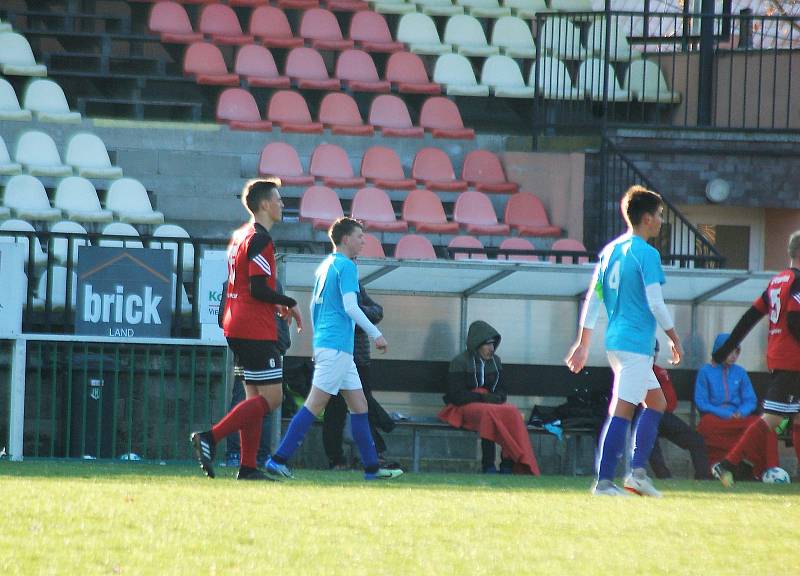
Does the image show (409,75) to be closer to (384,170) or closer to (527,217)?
(384,170)

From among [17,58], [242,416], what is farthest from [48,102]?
[242,416]

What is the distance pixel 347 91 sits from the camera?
1947 centimetres

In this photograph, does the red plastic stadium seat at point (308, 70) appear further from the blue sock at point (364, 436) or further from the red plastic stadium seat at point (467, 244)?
the blue sock at point (364, 436)

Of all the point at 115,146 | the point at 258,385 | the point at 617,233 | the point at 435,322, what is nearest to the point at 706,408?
the point at 435,322

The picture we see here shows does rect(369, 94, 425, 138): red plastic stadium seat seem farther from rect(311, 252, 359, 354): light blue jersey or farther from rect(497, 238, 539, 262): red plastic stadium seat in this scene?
rect(311, 252, 359, 354): light blue jersey

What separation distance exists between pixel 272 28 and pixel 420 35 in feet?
6.62

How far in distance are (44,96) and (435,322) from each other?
6.26 meters

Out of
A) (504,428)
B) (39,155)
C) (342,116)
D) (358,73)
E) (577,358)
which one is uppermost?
(358,73)

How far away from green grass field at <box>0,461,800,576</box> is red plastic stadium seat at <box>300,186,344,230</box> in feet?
25.0

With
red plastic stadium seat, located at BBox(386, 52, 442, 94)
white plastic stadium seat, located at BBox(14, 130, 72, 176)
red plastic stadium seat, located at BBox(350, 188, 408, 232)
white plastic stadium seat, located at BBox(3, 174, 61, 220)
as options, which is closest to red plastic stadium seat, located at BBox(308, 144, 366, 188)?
red plastic stadium seat, located at BBox(350, 188, 408, 232)

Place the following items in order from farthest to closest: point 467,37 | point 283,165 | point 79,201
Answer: point 467,37 → point 283,165 → point 79,201

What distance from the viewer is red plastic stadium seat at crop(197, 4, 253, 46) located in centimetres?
A: 1945

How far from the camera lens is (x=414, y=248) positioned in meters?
16.4

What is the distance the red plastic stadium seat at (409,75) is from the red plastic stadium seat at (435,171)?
1.32 meters
